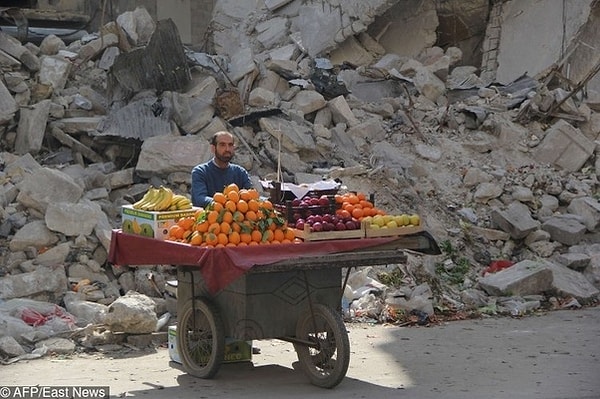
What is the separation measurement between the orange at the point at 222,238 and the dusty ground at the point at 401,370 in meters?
1.01

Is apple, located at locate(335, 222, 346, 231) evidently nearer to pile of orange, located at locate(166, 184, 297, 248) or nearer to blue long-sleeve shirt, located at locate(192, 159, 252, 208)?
pile of orange, located at locate(166, 184, 297, 248)

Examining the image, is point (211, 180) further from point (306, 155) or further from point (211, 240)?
point (306, 155)

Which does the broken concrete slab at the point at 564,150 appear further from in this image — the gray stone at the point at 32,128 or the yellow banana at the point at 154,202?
the yellow banana at the point at 154,202

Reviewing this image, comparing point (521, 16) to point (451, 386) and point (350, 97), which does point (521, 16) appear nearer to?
point (350, 97)

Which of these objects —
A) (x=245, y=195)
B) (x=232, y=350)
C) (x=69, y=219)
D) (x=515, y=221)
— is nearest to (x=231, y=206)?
(x=245, y=195)

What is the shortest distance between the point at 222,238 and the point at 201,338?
3.56ft

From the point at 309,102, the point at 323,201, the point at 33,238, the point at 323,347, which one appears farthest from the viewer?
the point at 309,102

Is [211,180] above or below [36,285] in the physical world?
above

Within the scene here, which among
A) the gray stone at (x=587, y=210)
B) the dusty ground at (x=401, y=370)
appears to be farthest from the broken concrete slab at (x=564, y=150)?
the dusty ground at (x=401, y=370)

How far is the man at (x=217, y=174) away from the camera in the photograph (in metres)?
7.65

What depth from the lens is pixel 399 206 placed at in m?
12.2

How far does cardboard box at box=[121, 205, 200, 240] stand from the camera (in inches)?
275

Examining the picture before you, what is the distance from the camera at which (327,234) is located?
22.1 ft

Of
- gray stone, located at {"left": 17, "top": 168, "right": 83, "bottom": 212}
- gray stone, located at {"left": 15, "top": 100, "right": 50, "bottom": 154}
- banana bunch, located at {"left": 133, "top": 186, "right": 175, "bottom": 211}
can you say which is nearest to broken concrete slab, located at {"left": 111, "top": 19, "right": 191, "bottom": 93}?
gray stone, located at {"left": 15, "top": 100, "right": 50, "bottom": 154}
